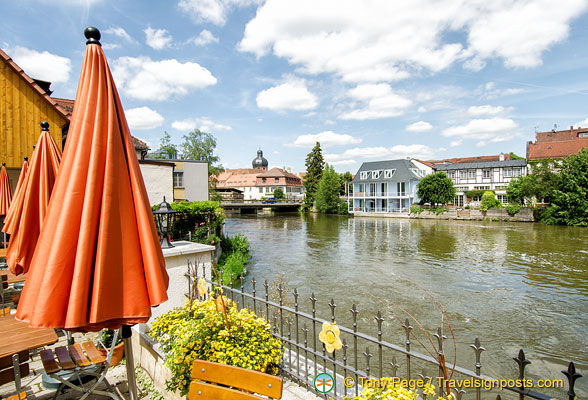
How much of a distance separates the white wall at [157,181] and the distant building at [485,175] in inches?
1852

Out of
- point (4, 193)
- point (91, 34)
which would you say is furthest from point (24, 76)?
point (91, 34)

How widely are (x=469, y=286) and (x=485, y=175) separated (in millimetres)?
48387

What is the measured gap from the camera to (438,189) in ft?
144

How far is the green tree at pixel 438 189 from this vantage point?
43825mm

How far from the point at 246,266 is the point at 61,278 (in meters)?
15.1

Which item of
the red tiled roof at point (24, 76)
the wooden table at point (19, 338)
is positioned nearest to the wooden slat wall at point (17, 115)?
the red tiled roof at point (24, 76)

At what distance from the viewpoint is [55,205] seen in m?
1.74

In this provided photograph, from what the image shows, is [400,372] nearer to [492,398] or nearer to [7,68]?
[492,398]

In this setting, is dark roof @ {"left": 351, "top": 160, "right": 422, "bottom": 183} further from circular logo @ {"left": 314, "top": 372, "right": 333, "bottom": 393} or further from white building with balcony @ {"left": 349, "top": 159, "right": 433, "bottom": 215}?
circular logo @ {"left": 314, "top": 372, "right": 333, "bottom": 393}

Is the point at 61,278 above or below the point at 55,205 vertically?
below

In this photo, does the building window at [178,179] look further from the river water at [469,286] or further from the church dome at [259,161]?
the church dome at [259,161]

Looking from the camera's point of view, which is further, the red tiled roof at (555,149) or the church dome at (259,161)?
the church dome at (259,161)

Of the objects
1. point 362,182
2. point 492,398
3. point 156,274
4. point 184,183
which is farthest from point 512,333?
point 362,182

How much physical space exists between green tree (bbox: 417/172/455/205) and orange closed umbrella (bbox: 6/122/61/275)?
45934 mm
